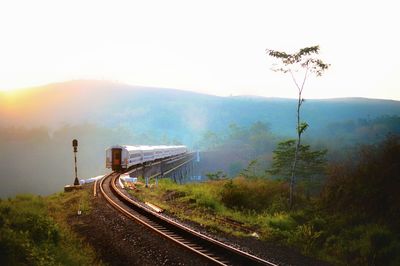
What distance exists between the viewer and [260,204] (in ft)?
67.8

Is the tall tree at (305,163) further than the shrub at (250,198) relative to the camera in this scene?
Yes

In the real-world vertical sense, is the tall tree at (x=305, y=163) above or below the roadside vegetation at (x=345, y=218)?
below

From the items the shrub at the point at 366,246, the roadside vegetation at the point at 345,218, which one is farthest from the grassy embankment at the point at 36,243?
the shrub at the point at 366,246

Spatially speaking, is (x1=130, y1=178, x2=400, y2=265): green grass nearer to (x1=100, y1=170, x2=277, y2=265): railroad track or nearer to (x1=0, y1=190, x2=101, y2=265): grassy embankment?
(x1=100, y1=170, x2=277, y2=265): railroad track

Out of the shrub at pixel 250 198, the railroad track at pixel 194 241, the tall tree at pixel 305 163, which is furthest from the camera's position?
the tall tree at pixel 305 163

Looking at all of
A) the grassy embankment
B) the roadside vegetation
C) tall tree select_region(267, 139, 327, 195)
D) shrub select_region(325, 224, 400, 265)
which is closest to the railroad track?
the roadside vegetation

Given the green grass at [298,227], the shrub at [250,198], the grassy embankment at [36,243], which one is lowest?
the shrub at [250,198]

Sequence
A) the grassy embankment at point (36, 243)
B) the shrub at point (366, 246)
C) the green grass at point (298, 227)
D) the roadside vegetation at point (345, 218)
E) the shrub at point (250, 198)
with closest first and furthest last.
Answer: the grassy embankment at point (36, 243) → the shrub at point (366, 246) → the green grass at point (298, 227) → the roadside vegetation at point (345, 218) → the shrub at point (250, 198)

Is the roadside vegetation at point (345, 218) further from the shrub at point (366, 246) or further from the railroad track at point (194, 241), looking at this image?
the railroad track at point (194, 241)

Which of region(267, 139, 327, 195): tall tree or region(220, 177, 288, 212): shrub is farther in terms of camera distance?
region(267, 139, 327, 195): tall tree

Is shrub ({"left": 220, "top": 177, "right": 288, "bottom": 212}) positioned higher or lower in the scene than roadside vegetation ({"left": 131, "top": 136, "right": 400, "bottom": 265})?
lower

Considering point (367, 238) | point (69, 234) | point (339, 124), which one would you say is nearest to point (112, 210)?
point (69, 234)

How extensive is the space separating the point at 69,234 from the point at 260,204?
11990mm

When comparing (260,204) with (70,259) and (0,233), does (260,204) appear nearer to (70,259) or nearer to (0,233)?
(70,259)
